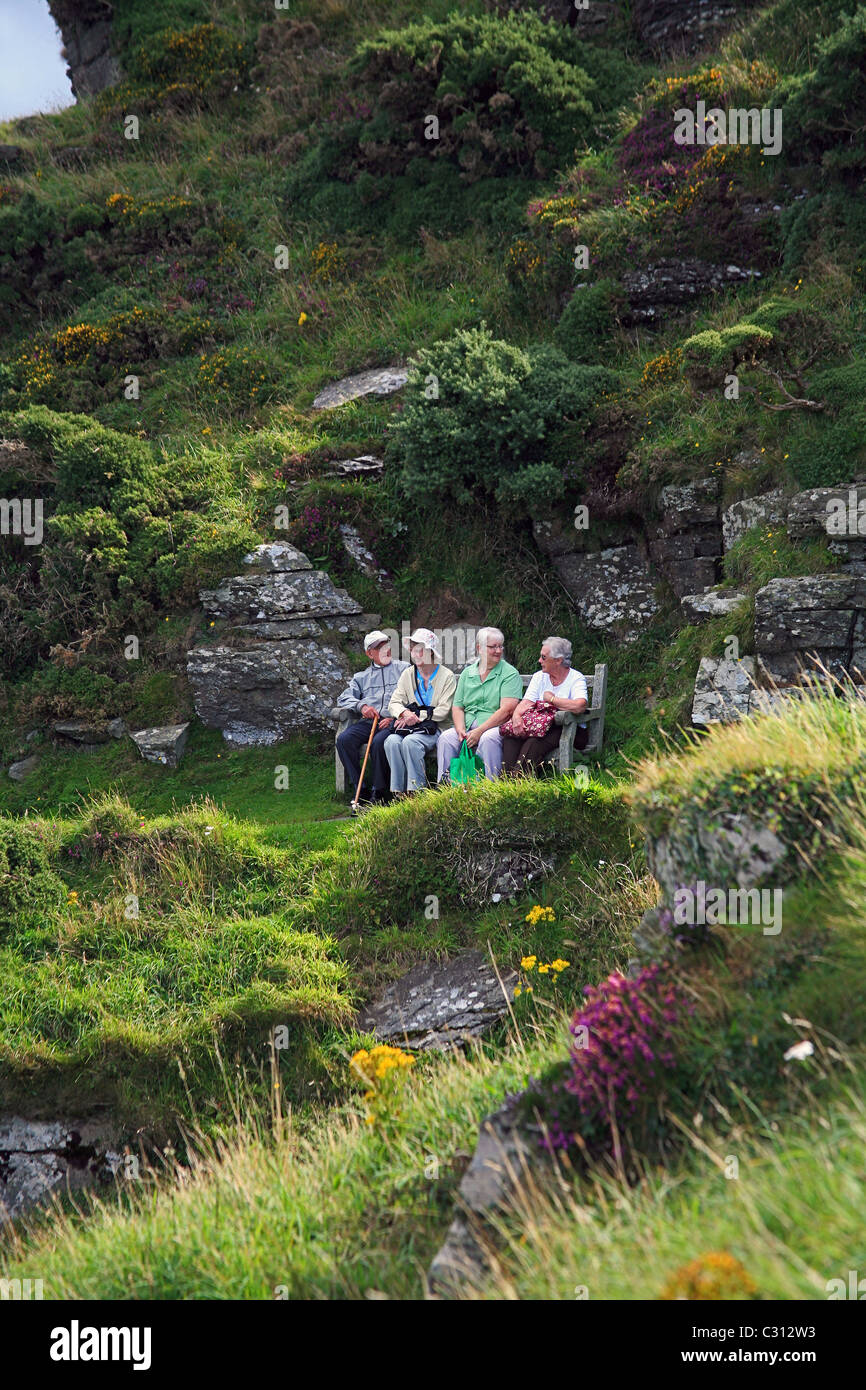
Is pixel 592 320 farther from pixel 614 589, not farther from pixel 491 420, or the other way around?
pixel 614 589

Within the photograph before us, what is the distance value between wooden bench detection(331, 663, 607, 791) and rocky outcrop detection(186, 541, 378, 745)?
0.88 metres

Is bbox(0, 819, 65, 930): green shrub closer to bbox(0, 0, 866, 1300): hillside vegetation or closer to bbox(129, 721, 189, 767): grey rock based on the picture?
bbox(0, 0, 866, 1300): hillside vegetation

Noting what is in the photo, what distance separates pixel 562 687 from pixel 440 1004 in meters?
3.03

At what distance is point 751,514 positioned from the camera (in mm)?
9531

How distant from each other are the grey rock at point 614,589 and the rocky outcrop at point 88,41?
711 inches

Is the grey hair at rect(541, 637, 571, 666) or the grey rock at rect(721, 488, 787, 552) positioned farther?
the grey rock at rect(721, 488, 787, 552)

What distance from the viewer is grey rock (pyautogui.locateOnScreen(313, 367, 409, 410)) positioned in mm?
13086

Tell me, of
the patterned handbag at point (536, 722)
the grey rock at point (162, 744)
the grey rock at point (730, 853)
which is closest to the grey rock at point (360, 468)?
the grey rock at point (162, 744)

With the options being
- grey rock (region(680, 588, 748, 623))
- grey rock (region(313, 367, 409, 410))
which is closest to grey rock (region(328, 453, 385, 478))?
grey rock (region(313, 367, 409, 410))

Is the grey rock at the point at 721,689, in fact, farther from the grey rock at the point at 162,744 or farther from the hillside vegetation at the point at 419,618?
the grey rock at the point at 162,744

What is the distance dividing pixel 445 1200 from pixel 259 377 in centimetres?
1177

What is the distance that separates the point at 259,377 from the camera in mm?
13922

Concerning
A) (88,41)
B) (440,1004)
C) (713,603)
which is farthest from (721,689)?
(88,41)

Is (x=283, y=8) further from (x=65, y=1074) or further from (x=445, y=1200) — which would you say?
(x=445, y=1200)
